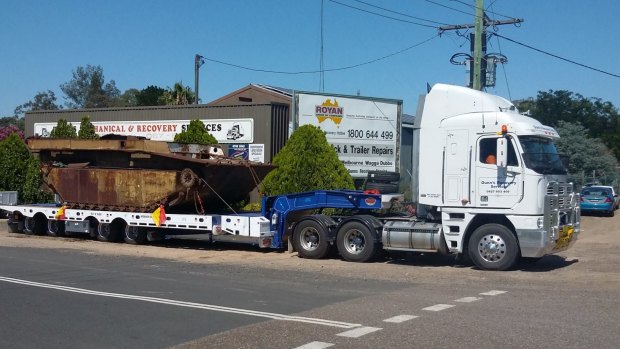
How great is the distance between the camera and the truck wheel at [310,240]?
16875 mm

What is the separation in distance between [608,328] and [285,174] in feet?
45.4

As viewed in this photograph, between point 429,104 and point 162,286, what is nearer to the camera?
point 162,286

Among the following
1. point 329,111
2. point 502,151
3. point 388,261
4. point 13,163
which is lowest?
point 388,261

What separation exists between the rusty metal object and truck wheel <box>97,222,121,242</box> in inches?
21.9

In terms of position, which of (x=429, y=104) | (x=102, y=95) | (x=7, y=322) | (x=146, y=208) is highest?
(x=102, y=95)

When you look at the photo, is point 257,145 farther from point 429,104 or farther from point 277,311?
point 277,311

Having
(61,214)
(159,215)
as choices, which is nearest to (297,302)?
(159,215)

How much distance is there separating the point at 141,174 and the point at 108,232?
2.34m

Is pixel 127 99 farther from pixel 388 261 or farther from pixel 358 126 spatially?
pixel 388 261

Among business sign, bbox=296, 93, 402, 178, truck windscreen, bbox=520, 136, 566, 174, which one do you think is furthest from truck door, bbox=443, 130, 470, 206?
business sign, bbox=296, 93, 402, 178

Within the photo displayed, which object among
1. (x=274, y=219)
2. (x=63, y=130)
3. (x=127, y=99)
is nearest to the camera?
(x=274, y=219)

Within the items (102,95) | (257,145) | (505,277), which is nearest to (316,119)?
(257,145)

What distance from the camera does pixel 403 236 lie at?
15.9 metres

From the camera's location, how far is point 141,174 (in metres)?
19.4
